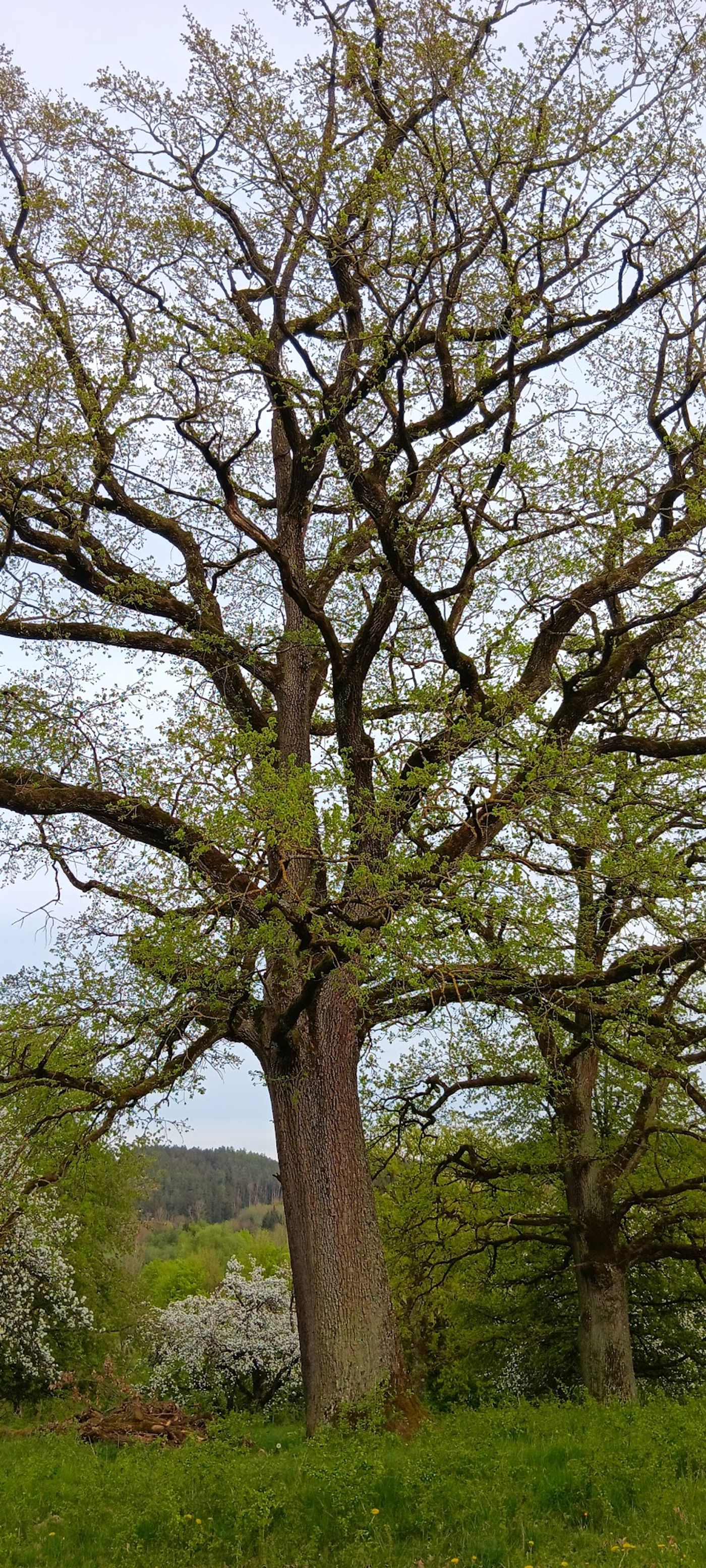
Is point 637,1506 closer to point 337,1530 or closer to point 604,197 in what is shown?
point 337,1530

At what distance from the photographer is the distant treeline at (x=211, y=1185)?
111062 mm

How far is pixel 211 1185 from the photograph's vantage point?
125m

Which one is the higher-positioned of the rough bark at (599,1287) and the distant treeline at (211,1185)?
the distant treeline at (211,1185)

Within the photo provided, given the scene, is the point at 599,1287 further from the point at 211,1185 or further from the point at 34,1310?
the point at 211,1185

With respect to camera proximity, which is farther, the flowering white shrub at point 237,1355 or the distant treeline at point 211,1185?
the distant treeline at point 211,1185

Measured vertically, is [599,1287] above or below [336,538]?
below

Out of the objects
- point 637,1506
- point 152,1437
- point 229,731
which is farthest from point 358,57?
Answer: point 152,1437

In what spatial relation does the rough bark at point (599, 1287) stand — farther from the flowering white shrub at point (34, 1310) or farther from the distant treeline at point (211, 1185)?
the distant treeline at point (211, 1185)

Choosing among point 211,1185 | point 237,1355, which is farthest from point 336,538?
point 211,1185

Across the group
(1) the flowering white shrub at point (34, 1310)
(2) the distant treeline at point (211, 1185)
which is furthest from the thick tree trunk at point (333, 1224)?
(2) the distant treeline at point (211, 1185)

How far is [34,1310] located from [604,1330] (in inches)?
731

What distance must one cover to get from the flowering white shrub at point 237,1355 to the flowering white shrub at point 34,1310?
2861mm

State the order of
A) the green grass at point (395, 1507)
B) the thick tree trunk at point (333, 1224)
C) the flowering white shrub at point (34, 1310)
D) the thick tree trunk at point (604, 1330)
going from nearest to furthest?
the green grass at point (395, 1507) → the thick tree trunk at point (333, 1224) → the thick tree trunk at point (604, 1330) → the flowering white shrub at point (34, 1310)

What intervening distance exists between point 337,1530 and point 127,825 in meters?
6.19
